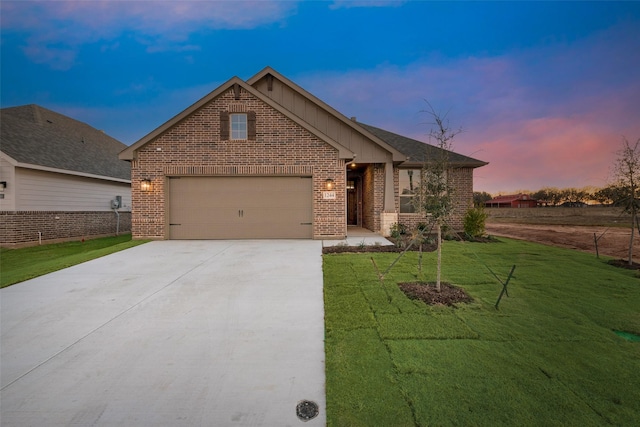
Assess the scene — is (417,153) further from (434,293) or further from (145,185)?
(145,185)

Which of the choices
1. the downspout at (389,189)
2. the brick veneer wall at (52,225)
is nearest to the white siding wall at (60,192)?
the brick veneer wall at (52,225)

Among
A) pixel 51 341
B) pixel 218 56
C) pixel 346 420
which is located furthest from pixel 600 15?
pixel 218 56

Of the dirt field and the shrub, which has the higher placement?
the shrub

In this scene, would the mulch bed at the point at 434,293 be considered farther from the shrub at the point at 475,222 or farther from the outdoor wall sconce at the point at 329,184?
the shrub at the point at 475,222

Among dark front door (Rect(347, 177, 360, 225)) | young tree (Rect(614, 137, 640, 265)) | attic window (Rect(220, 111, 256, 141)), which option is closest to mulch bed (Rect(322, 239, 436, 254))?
young tree (Rect(614, 137, 640, 265))

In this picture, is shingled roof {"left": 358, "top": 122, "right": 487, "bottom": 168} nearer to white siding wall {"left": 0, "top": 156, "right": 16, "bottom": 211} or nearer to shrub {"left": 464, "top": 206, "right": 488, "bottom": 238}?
shrub {"left": 464, "top": 206, "right": 488, "bottom": 238}

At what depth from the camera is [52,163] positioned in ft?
37.3

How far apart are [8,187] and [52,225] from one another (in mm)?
2077

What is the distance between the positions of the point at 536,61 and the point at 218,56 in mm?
39976

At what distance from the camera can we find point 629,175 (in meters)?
7.01

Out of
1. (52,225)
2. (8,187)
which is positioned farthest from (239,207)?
(8,187)

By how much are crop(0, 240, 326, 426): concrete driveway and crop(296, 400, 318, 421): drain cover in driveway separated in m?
0.02

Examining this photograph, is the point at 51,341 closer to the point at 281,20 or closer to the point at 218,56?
the point at 281,20

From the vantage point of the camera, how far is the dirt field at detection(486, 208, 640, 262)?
1036 centimetres
